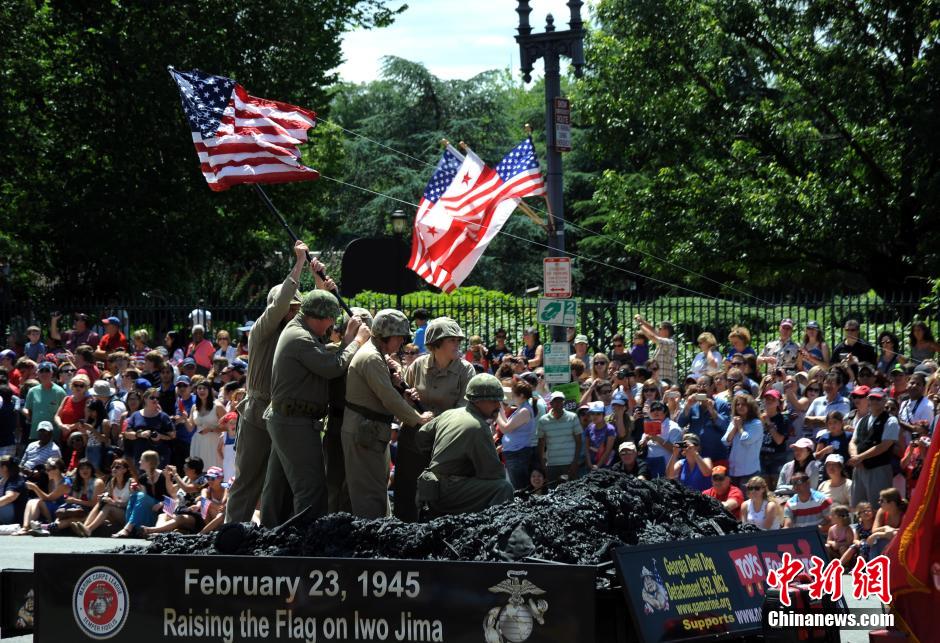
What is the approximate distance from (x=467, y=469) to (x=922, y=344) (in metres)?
8.61

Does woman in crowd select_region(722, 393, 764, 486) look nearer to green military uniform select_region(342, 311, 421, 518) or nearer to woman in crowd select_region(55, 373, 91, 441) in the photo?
green military uniform select_region(342, 311, 421, 518)

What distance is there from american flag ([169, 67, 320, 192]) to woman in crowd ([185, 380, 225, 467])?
538cm

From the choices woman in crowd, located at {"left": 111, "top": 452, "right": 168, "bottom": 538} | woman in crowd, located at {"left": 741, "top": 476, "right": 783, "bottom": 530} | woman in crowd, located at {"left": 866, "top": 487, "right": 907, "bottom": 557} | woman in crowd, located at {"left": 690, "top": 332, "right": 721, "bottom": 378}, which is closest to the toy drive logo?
woman in crowd, located at {"left": 741, "top": 476, "right": 783, "bottom": 530}

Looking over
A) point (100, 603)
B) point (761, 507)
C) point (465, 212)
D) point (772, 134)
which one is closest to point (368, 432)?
point (100, 603)

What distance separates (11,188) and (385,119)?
17984 mm

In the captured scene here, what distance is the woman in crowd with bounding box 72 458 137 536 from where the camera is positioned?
51.7 feet

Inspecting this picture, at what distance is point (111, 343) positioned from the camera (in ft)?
65.6

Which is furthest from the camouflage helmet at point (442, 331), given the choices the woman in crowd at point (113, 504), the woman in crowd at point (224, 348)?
the woman in crowd at point (224, 348)

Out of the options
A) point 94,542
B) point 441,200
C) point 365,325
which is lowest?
point 94,542

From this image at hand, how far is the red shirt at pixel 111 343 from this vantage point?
1994cm

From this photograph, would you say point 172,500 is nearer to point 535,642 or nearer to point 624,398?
point 624,398

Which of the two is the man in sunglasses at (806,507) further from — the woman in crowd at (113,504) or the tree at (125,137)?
the tree at (125,137)

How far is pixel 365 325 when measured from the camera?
9.71m

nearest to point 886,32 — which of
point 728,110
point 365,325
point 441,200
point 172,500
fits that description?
point 728,110
